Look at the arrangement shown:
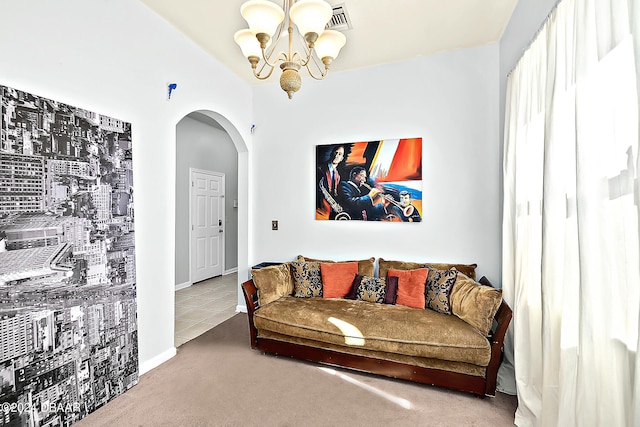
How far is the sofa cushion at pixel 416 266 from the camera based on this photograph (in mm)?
2973

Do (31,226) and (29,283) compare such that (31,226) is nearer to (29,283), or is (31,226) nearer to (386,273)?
(29,283)

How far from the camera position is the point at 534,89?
1.98 m

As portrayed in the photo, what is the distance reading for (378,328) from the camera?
2.40m

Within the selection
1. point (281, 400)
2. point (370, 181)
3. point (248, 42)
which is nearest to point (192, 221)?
point (370, 181)

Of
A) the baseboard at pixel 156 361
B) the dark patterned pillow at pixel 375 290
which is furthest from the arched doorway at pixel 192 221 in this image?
the dark patterned pillow at pixel 375 290

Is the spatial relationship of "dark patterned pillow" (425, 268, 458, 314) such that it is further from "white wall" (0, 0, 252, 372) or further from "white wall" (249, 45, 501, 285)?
"white wall" (0, 0, 252, 372)

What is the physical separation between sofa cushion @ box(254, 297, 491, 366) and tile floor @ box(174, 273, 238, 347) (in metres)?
1.08

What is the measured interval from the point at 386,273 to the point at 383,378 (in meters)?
1.02

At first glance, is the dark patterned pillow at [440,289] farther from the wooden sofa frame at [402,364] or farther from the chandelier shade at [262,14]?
the chandelier shade at [262,14]

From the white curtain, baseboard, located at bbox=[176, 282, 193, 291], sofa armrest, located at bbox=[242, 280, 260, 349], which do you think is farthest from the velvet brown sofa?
baseboard, located at bbox=[176, 282, 193, 291]

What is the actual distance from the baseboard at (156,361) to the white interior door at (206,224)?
283cm

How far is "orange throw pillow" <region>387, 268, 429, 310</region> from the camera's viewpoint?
109 inches

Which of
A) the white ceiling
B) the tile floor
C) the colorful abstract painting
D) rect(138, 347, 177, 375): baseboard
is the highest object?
the white ceiling

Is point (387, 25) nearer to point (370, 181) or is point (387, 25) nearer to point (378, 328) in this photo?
point (370, 181)
